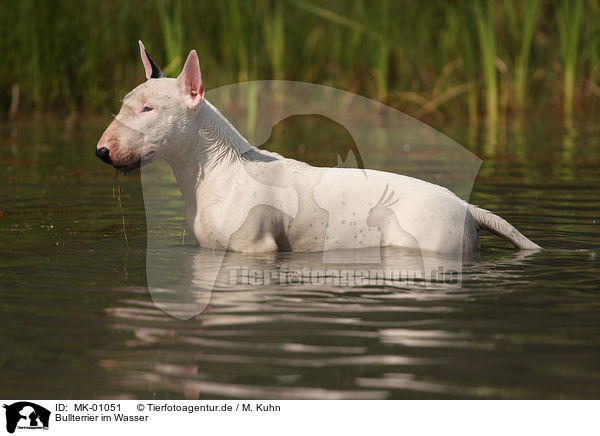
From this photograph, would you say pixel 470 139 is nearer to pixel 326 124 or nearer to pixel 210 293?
pixel 326 124

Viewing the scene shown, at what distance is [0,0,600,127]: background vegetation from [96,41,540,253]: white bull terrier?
8158 mm

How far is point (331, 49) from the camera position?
792 inches

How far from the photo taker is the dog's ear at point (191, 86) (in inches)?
275

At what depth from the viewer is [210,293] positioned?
19.6ft

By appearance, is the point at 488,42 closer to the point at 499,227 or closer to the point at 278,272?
the point at 499,227

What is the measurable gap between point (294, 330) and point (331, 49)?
614 inches

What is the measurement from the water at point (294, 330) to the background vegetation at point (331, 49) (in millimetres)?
8912

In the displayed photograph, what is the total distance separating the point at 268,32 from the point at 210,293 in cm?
1287

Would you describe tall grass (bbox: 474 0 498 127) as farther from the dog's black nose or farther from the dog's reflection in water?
the dog's black nose

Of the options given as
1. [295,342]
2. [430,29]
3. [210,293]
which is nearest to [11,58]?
[430,29]
